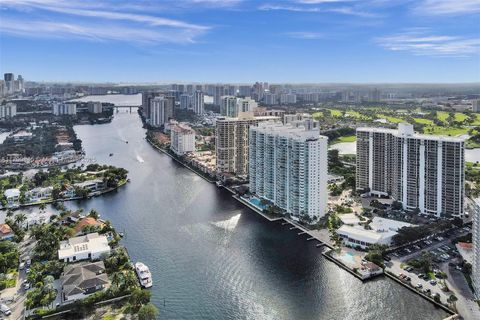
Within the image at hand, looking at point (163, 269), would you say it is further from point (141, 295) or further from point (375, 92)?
point (375, 92)

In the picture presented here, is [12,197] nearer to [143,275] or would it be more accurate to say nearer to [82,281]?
[82,281]

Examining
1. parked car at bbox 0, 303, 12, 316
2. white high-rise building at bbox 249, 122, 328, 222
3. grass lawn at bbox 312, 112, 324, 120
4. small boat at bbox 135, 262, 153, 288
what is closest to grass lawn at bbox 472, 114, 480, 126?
grass lawn at bbox 312, 112, 324, 120

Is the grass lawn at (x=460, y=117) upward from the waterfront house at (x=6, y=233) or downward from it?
upward

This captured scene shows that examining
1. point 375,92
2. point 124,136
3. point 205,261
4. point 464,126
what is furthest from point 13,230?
point 375,92

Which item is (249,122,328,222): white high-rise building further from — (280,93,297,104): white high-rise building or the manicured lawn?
(280,93,297,104): white high-rise building

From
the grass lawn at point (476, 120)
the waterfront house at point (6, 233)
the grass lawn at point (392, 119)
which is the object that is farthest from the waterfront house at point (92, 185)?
the grass lawn at point (476, 120)

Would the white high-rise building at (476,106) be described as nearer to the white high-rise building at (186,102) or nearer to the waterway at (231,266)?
the white high-rise building at (186,102)

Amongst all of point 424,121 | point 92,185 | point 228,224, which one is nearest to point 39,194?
point 92,185
